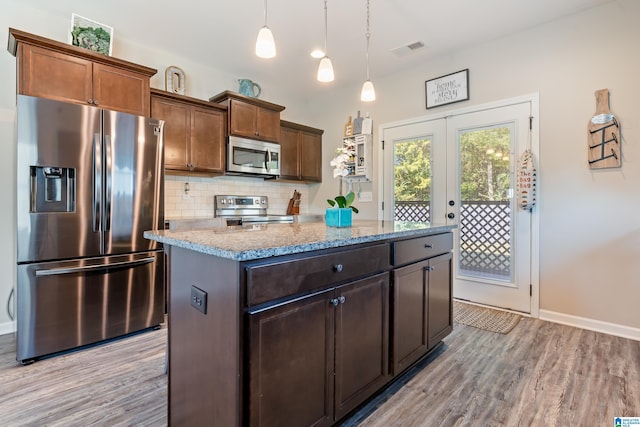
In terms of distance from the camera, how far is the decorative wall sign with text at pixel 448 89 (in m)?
3.52

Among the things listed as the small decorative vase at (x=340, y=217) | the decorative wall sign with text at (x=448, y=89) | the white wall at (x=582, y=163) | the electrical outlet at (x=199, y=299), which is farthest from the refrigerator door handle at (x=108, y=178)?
the white wall at (x=582, y=163)

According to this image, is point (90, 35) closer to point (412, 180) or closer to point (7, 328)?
point (7, 328)

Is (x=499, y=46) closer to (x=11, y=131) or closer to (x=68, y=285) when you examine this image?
(x=68, y=285)

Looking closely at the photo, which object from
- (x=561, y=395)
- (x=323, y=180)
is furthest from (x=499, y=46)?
(x=561, y=395)

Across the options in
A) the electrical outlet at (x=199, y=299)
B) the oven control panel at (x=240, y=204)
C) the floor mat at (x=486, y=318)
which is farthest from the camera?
the oven control panel at (x=240, y=204)

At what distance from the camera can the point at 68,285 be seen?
231cm

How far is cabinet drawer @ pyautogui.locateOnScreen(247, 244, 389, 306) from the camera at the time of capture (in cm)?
111

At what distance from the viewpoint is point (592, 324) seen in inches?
109

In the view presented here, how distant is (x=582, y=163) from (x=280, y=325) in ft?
10.2

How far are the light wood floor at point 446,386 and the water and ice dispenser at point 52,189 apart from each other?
3.57 feet

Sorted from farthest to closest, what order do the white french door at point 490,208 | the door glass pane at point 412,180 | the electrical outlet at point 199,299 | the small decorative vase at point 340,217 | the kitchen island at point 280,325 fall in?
the door glass pane at point 412,180, the white french door at point 490,208, the small decorative vase at point 340,217, the electrical outlet at point 199,299, the kitchen island at point 280,325

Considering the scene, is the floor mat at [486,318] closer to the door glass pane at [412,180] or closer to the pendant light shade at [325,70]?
the door glass pane at [412,180]

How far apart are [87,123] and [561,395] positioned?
3.59 metres

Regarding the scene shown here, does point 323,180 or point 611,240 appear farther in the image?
point 323,180
